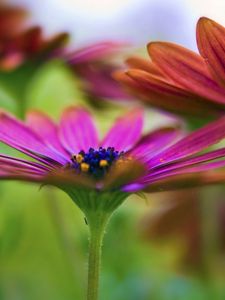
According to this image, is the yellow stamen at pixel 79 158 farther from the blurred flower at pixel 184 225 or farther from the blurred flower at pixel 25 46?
the blurred flower at pixel 184 225

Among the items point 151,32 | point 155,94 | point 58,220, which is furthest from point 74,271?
point 151,32

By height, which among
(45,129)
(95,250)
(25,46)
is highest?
(25,46)

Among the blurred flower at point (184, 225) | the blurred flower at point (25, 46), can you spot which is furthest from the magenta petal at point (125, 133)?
the blurred flower at point (184, 225)

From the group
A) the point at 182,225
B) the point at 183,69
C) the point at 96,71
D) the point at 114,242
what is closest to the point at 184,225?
the point at 182,225

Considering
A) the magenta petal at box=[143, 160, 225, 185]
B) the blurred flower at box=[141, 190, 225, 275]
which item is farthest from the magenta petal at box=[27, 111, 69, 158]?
the blurred flower at box=[141, 190, 225, 275]

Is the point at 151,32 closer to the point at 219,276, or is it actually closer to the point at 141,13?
the point at 141,13

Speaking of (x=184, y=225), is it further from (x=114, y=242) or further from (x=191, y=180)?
(x=191, y=180)
